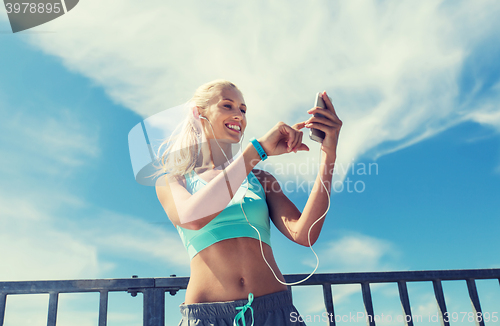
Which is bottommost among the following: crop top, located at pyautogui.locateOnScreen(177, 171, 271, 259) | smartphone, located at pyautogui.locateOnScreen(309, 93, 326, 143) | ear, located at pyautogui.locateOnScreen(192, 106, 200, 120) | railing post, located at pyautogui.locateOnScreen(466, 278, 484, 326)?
railing post, located at pyautogui.locateOnScreen(466, 278, 484, 326)

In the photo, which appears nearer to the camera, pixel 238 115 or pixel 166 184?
pixel 166 184

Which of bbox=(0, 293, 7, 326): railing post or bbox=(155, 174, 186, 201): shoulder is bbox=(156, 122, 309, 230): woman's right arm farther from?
bbox=(0, 293, 7, 326): railing post

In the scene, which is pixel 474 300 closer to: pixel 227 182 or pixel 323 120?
pixel 323 120

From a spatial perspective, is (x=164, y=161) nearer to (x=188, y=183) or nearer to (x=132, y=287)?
(x=188, y=183)

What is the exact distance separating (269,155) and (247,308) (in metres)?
0.68

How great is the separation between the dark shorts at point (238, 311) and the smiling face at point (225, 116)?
892 millimetres

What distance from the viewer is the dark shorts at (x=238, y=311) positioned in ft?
4.50

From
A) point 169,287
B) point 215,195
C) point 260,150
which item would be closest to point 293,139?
point 260,150

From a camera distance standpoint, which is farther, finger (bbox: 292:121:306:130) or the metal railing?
the metal railing

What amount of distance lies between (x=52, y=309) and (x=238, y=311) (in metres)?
1.44

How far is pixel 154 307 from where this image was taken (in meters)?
2.19

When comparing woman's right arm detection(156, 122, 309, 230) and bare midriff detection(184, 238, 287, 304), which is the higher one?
woman's right arm detection(156, 122, 309, 230)

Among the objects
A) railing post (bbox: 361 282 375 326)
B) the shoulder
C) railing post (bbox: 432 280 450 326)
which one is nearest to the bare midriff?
the shoulder

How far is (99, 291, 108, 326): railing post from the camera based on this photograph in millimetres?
2100
